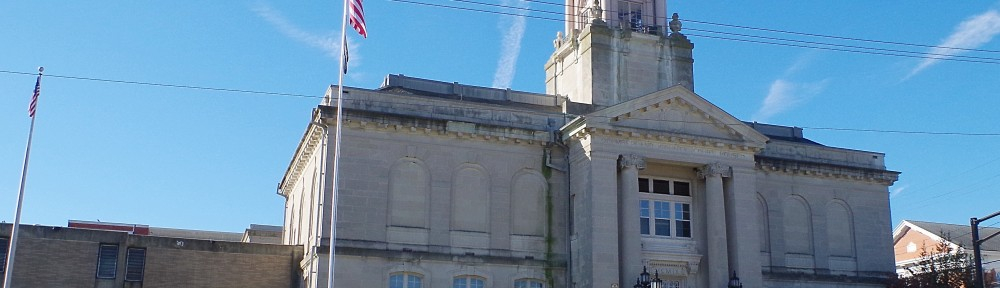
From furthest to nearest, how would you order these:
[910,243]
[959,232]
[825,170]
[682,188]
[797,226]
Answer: [910,243], [959,232], [825,170], [797,226], [682,188]

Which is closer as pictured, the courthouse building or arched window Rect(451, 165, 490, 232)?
the courthouse building

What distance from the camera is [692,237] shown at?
125 feet

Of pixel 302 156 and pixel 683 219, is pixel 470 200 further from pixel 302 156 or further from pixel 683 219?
pixel 683 219

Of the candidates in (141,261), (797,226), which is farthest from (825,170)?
(141,261)

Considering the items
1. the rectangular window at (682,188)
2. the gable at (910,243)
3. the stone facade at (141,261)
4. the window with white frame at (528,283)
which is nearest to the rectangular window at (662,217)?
the rectangular window at (682,188)

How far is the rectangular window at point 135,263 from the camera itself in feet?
115

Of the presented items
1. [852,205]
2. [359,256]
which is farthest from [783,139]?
[359,256]

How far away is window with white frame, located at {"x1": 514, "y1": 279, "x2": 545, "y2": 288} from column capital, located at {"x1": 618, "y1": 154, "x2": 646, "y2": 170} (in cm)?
493

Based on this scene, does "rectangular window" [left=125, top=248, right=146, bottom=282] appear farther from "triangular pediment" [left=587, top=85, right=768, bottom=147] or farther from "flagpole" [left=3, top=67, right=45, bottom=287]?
"triangular pediment" [left=587, top=85, right=768, bottom=147]

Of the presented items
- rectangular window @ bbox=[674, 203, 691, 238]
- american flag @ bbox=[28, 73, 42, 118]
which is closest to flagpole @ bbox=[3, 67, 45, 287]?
american flag @ bbox=[28, 73, 42, 118]

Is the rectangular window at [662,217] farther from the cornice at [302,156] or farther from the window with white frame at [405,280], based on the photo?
the cornice at [302,156]

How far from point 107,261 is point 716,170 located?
2123 cm

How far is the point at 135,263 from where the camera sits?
35.2 metres

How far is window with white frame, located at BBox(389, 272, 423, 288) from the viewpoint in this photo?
3447 centimetres
